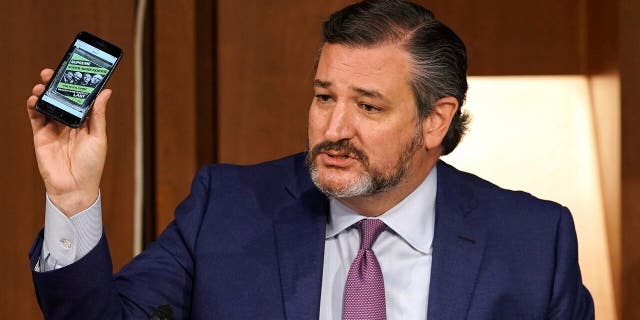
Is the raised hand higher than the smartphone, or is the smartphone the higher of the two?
the smartphone

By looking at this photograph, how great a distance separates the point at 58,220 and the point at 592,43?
1407mm

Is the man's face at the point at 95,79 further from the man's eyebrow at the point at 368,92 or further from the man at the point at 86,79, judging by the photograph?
the man's eyebrow at the point at 368,92

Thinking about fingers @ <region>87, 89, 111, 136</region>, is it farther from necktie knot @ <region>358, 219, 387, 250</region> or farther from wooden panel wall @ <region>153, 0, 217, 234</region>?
wooden panel wall @ <region>153, 0, 217, 234</region>

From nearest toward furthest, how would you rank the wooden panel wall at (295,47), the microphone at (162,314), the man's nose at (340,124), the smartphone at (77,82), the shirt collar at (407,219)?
the microphone at (162,314)
the smartphone at (77,82)
the man's nose at (340,124)
the shirt collar at (407,219)
the wooden panel wall at (295,47)

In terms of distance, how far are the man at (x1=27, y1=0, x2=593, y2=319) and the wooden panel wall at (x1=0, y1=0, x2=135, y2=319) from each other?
59cm

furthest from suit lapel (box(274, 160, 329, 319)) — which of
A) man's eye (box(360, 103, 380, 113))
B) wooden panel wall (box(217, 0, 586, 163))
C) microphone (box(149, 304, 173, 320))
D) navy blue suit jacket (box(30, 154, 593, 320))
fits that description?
wooden panel wall (box(217, 0, 586, 163))

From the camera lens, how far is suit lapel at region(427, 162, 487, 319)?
73.2 inches

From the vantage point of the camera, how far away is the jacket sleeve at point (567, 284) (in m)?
1.93

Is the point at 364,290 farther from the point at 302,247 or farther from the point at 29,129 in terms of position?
the point at 29,129

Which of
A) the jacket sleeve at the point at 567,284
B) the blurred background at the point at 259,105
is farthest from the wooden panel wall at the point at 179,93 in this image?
the jacket sleeve at the point at 567,284

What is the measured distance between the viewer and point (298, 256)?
191 centimetres

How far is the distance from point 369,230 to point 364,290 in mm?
129

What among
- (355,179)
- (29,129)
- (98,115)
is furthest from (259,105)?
(98,115)

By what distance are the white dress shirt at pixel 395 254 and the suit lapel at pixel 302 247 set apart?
1.2 inches
